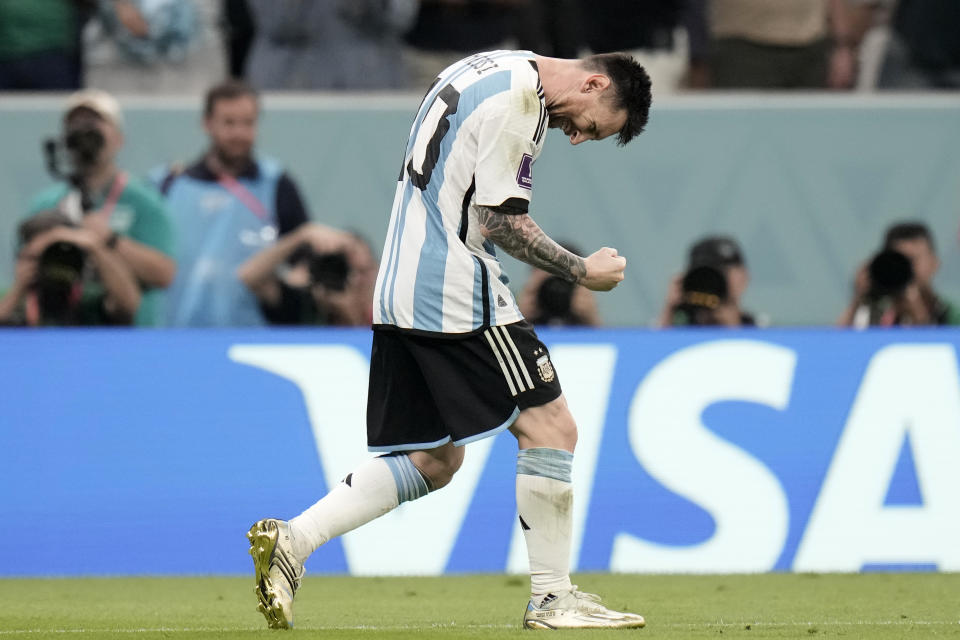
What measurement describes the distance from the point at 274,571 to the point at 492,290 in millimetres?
1268

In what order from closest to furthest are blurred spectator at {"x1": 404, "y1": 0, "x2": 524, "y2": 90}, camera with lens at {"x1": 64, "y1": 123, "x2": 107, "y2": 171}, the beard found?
1. camera with lens at {"x1": 64, "y1": 123, "x2": 107, "y2": 171}
2. the beard
3. blurred spectator at {"x1": 404, "y1": 0, "x2": 524, "y2": 90}

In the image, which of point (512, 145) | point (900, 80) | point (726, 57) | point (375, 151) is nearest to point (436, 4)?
point (375, 151)

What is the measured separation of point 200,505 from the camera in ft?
29.3

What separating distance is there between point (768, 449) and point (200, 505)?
3012mm

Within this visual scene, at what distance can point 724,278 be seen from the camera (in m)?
10.0

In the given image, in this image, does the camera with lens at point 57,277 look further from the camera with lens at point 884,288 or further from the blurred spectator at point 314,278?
the camera with lens at point 884,288

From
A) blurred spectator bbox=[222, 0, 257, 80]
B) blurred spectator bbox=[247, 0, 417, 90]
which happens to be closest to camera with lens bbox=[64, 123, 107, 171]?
blurred spectator bbox=[247, 0, 417, 90]

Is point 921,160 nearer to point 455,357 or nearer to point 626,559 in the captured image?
point 626,559

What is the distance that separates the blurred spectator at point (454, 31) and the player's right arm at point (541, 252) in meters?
5.86

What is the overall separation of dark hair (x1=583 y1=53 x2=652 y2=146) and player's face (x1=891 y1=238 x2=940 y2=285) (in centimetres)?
486

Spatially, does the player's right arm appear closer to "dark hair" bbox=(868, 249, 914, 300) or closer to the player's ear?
the player's ear

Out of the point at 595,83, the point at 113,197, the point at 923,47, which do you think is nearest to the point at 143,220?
the point at 113,197

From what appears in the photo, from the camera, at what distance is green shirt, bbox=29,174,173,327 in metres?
10.0

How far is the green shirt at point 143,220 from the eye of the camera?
10023mm
